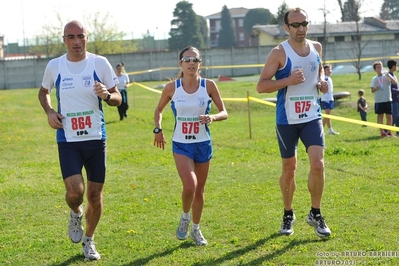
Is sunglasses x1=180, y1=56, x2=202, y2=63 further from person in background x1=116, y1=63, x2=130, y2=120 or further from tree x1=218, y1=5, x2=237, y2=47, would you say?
tree x1=218, y1=5, x2=237, y2=47

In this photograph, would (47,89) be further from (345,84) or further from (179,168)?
(345,84)

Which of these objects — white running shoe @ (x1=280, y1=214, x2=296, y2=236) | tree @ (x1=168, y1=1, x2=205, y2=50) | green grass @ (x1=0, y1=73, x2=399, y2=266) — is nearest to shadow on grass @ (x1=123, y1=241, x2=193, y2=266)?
green grass @ (x1=0, y1=73, x2=399, y2=266)

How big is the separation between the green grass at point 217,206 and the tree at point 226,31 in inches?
4069

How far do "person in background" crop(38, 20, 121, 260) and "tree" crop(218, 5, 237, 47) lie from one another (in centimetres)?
11423

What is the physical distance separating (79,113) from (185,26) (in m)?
92.7

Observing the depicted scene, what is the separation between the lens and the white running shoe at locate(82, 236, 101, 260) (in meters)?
7.23

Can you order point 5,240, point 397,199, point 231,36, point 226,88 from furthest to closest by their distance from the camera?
point 231,36 → point 226,88 → point 397,199 → point 5,240

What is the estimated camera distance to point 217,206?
9766 millimetres

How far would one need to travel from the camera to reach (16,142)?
1895 centimetres

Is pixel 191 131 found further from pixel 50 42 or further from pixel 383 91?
pixel 50 42

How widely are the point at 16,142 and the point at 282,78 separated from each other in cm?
1269

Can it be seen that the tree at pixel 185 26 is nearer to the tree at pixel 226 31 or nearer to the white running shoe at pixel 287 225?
the tree at pixel 226 31

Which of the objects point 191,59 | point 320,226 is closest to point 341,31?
point 320,226

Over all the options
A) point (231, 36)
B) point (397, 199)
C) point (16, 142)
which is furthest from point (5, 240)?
point (231, 36)
